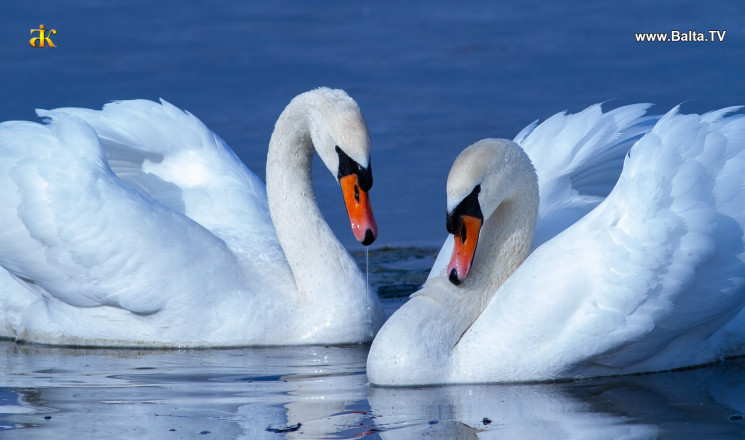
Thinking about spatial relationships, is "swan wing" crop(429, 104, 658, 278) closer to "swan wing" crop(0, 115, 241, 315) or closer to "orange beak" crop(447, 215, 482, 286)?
"orange beak" crop(447, 215, 482, 286)

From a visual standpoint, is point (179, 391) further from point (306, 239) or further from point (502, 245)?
point (306, 239)

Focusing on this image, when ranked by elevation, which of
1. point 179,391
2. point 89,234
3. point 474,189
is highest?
point 89,234

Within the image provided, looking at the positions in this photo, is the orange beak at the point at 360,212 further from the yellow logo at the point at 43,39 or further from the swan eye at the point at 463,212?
the yellow logo at the point at 43,39

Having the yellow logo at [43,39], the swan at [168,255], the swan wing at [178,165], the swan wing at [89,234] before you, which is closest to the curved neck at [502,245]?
the swan at [168,255]

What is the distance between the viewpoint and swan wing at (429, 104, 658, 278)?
8117mm

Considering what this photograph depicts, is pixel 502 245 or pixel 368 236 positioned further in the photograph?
pixel 368 236

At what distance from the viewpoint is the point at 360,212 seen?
7840 millimetres

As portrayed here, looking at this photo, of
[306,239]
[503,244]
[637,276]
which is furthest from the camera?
[306,239]

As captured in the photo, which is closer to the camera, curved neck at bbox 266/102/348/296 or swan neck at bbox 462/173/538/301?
swan neck at bbox 462/173/538/301

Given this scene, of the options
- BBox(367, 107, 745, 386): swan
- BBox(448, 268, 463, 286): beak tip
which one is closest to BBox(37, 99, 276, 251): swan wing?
BBox(367, 107, 745, 386): swan

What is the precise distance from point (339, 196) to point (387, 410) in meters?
5.67

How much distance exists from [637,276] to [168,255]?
282 centimetres

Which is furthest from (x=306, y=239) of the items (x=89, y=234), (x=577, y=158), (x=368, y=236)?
(x=577, y=158)

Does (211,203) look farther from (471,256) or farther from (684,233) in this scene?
(684,233)
